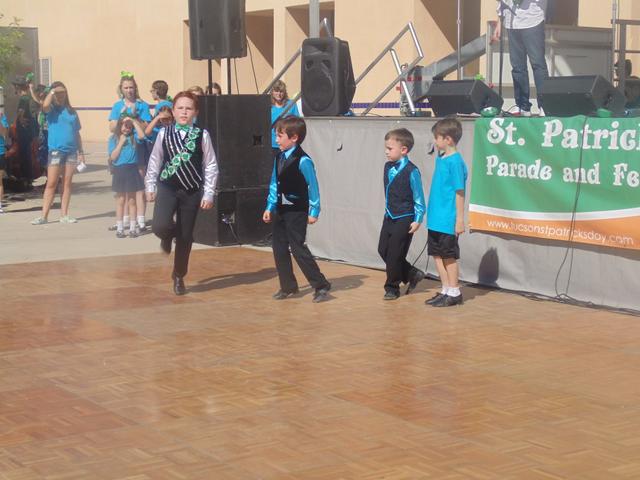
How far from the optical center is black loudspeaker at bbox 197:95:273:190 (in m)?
13.8

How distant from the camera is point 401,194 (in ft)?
32.3

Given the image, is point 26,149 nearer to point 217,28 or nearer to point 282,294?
point 217,28

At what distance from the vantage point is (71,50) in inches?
1580

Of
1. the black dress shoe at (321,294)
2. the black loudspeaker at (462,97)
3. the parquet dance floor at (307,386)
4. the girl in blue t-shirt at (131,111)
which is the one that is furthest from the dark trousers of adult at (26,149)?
the black dress shoe at (321,294)

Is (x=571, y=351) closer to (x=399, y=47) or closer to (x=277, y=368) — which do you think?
(x=277, y=368)

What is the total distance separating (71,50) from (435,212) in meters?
32.7

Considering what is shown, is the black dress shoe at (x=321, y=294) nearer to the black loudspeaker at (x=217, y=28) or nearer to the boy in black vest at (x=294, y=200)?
the boy in black vest at (x=294, y=200)

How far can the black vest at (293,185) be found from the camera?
987 centimetres

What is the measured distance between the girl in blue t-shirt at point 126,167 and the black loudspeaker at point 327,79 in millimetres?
2319

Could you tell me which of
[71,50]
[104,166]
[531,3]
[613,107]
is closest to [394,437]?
[613,107]

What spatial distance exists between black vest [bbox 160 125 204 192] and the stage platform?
2382mm

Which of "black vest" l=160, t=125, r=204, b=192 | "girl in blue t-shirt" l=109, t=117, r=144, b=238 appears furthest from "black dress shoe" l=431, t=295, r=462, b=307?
"girl in blue t-shirt" l=109, t=117, r=144, b=238

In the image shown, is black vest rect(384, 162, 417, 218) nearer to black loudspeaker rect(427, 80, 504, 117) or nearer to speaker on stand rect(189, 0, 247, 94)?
black loudspeaker rect(427, 80, 504, 117)

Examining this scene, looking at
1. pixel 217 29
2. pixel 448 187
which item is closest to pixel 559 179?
pixel 448 187
